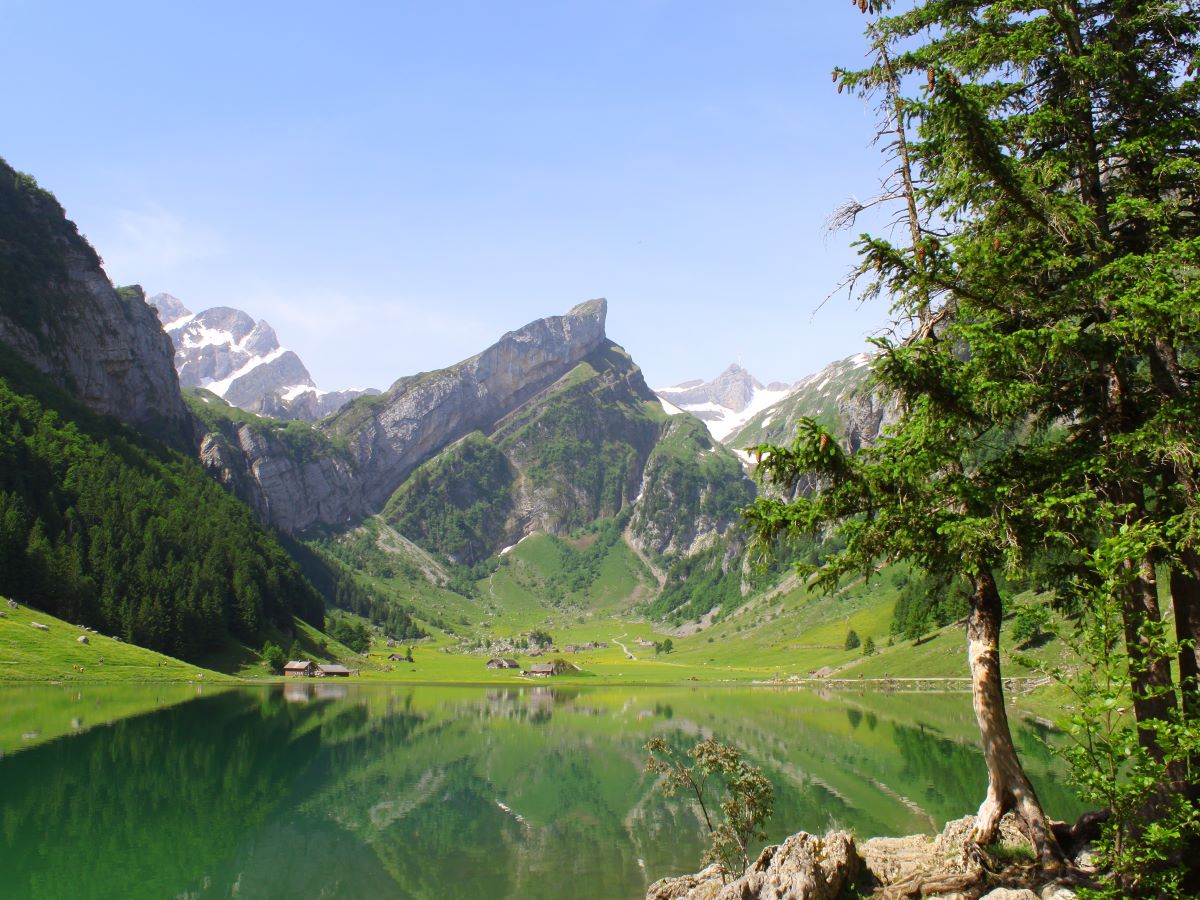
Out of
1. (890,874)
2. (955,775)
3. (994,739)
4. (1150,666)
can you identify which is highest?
(1150,666)

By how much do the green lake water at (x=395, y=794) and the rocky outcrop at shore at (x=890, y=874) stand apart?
1065cm

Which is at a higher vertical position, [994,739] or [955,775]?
[994,739]

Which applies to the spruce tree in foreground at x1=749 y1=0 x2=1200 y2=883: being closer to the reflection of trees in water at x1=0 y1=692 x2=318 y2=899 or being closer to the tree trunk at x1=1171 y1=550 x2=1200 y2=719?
the tree trunk at x1=1171 y1=550 x2=1200 y2=719

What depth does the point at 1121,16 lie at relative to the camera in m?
15.9

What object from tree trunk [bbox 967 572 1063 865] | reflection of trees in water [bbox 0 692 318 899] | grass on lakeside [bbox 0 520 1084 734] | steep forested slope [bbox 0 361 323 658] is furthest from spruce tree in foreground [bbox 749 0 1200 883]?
steep forested slope [bbox 0 361 323 658]

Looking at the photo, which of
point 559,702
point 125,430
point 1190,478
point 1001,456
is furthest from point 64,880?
point 125,430

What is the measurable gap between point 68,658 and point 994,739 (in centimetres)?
10454

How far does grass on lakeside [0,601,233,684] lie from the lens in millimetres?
83625

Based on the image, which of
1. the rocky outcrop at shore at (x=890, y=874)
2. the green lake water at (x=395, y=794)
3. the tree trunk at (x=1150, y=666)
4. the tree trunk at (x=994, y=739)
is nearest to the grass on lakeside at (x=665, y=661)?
the green lake water at (x=395, y=794)

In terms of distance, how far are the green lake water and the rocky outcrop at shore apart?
35.0 ft

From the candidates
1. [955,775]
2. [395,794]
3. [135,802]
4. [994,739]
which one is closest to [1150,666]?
[994,739]

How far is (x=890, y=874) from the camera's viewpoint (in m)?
16.4

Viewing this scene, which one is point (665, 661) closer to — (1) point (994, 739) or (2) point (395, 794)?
(2) point (395, 794)

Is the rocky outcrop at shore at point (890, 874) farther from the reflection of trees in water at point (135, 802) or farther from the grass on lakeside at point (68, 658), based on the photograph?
the grass on lakeside at point (68, 658)
